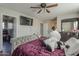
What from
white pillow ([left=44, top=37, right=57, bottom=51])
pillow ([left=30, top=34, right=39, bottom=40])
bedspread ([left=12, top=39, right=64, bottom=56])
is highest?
pillow ([left=30, top=34, right=39, bottom=40])

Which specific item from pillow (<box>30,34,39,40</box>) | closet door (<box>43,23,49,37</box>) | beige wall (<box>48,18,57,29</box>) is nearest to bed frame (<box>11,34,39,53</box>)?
pillow (<box>30,34,39,40</box>)

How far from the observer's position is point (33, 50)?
203 centimetres

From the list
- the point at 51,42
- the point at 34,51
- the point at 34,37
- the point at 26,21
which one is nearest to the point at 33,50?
the point at 34,51

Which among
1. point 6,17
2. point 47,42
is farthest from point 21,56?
point 6,17

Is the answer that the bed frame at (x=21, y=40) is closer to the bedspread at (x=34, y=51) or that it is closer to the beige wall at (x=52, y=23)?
the bedspread at (x=34, y=51)

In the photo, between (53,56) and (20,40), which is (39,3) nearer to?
(20,40)

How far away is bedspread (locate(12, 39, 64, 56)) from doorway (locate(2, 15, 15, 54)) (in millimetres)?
124

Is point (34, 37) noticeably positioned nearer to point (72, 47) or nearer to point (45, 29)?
point (45, 29)

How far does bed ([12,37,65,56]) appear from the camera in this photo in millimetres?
2025

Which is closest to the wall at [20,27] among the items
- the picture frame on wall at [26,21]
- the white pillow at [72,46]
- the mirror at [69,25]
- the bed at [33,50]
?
the picture frame on wall at [26,21]

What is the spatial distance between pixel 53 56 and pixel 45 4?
0.79 m

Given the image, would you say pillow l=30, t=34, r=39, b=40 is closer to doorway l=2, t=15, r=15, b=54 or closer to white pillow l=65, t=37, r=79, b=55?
doorway l=2, t=15, r=15, b=54

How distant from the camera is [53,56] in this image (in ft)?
6.76

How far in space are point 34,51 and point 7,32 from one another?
0.49m
